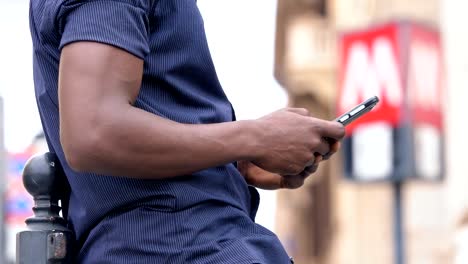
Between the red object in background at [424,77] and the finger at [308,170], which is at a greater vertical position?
the red object in background at [424,77]

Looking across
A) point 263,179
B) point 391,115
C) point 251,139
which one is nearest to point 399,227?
point 391,115

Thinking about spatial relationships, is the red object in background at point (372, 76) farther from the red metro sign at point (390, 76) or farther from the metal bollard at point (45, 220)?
the metal bollard at point (45, 220)

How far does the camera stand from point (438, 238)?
57.0ft

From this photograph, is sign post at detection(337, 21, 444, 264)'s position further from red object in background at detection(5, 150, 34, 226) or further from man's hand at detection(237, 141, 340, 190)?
red object in background at detection(5, 150, 34, 226)

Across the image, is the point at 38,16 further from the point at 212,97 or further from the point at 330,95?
the point at 330,95

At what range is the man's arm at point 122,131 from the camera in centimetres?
236

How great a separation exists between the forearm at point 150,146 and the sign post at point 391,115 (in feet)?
23.5

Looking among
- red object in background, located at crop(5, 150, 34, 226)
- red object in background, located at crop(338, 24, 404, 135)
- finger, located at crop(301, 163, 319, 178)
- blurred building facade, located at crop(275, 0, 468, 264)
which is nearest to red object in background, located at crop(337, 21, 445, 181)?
red object in background, located at crop(338, 24, 404, 135)

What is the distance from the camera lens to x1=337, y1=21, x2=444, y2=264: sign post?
32.0ft

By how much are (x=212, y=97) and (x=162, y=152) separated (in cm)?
26

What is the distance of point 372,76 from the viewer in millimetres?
9773

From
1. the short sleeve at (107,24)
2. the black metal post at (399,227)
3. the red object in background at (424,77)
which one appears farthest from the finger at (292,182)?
the red object in background at (424,77)

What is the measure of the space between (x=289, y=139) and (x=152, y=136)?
277 millimetres

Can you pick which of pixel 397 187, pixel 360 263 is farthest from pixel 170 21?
pixel 360 263
